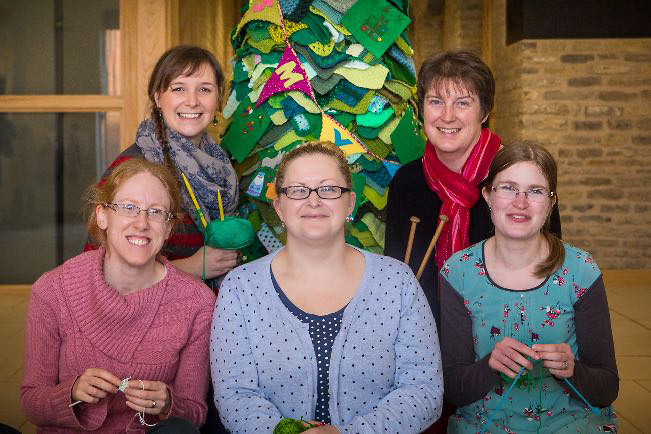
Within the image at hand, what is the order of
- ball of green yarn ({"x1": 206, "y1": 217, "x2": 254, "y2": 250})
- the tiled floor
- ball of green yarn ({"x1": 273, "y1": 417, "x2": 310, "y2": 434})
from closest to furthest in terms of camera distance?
ball of green yarn ({"x1": 273, "y1": 417, "x2": 310, "y2": 434}) < ball of green yarn ({"x1": 206, "y1": 217, "x2": 254, "y2": 250}) < the tiled floor

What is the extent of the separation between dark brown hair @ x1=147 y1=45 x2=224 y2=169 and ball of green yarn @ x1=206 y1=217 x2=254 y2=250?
23 centimetres

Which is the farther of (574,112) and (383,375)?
(574,112)

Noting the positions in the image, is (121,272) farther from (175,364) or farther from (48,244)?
(48,244)

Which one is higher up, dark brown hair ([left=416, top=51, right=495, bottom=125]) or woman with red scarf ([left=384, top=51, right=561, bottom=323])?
dark brown hair ([left=416, top=51, right=495, bottom=125])

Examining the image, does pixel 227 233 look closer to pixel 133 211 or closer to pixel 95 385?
pixel 133 211

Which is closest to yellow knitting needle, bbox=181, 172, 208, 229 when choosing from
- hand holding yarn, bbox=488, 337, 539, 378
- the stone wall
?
hand holding yarn, bbox=488, 337, 539, 378

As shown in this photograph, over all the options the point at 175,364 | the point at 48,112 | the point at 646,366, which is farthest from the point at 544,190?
the point at 48,112

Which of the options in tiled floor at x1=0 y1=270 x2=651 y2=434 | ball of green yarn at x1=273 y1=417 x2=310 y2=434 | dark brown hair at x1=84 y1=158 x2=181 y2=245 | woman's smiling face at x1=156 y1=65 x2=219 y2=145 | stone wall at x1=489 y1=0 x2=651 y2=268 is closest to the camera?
ball of green yarn at x1=273 y1=417 x2=310 y2=434

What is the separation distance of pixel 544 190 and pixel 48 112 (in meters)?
3.54

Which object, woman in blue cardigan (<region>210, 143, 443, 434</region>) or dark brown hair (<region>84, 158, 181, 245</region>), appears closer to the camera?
woman in blue cardigan (<region>210, 143, 443, 434</region>)

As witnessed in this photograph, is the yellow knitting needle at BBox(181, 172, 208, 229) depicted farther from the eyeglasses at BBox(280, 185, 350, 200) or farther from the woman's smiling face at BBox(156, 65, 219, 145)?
the eyeglasses at BBox(280, 185, 350, 200)

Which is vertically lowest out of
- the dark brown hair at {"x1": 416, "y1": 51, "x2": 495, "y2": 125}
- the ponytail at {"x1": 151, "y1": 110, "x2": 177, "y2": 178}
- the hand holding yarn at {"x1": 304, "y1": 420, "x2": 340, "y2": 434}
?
the hand holding yarn at {"x1": 304, "y1": 420, "x2": 340, "y2": 434}

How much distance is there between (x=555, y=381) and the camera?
1.95 meters

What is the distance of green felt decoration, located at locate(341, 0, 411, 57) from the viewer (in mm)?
2551
